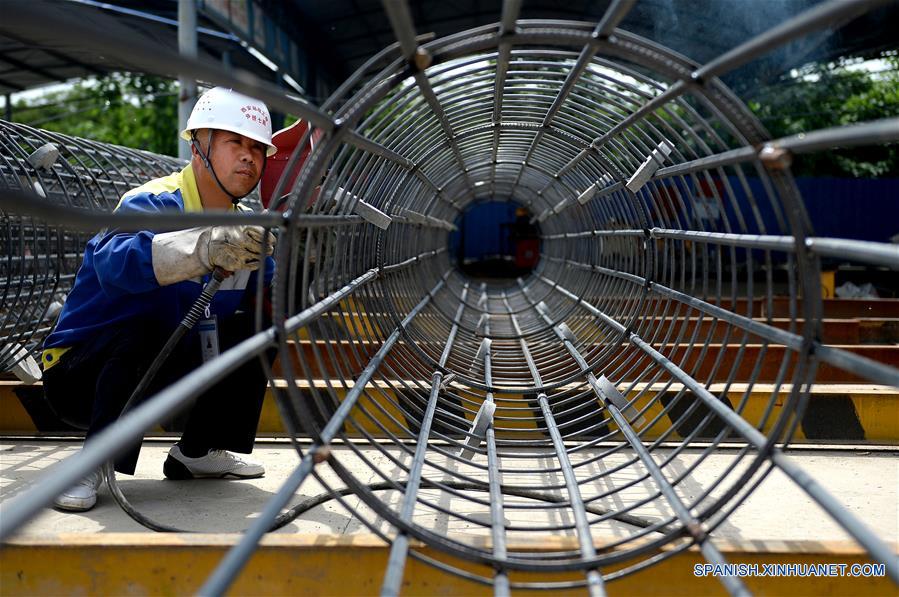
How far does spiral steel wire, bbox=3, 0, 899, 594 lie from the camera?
73.7 inches

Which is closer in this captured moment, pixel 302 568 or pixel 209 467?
pixel 302 568

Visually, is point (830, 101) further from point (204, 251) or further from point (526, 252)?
point (204, 251)

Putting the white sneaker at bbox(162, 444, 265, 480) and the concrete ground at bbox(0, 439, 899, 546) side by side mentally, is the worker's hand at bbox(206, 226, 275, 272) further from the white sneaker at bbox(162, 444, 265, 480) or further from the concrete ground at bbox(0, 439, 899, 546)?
the white sneaker at bbox(162, 444, 265, 480)

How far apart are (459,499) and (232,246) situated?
133 centimetres

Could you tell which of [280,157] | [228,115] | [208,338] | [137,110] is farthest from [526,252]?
[208,338]

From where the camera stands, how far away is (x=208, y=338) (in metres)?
3.45

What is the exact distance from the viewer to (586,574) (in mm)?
2074

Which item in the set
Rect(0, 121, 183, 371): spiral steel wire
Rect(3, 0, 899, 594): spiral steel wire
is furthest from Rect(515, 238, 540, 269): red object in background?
Rect(3, 0, 899, 594): spiral steel wire

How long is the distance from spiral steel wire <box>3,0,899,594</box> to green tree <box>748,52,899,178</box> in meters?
13.4

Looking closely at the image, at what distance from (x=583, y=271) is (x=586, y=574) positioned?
558cm

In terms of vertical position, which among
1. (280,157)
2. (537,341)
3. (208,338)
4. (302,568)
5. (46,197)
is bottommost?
(302,568)

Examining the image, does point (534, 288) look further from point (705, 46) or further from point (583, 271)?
point (705, 46)

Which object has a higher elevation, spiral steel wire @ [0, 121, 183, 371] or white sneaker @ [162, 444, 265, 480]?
spiral steel wire @ [0, 121, 183, 371]

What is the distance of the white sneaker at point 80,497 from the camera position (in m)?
3.14
